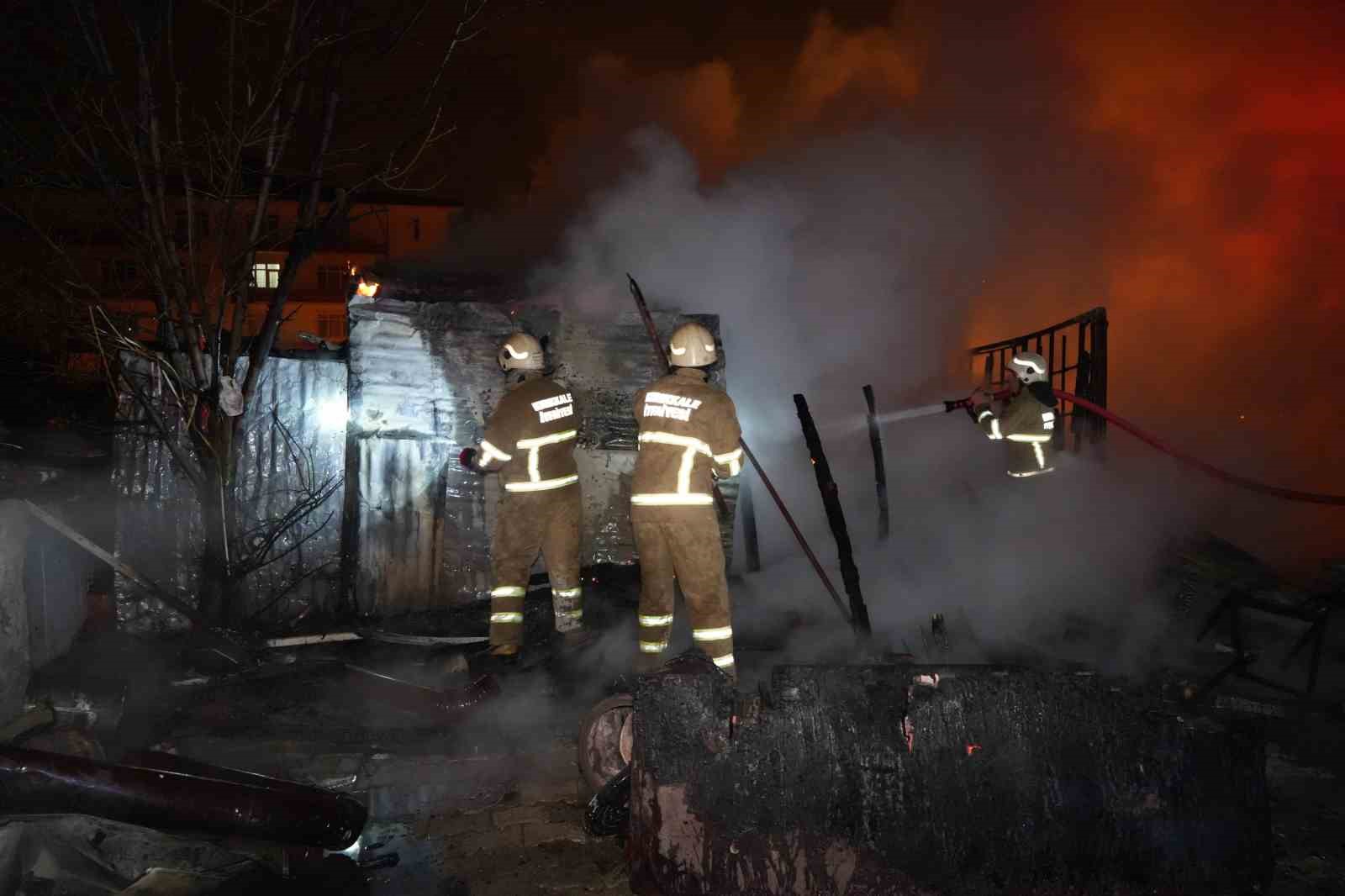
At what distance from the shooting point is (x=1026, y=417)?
6.44 m

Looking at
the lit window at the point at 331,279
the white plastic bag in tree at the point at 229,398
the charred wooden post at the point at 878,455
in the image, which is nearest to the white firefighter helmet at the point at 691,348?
the charred wooden post at the point at 878,455

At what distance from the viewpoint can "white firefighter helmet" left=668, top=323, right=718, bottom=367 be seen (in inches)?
186

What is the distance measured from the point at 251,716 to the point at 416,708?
38.6 inches

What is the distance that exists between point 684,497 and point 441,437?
126 inches

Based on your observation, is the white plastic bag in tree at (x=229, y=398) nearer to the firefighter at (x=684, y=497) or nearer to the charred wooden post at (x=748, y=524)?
the firefighter at (x=684, y=497)

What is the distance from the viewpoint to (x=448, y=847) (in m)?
3.48

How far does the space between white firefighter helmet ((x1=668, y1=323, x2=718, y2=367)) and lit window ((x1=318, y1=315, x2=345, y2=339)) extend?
34.6 metres

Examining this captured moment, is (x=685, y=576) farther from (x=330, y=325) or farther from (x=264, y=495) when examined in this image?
(x=330, y=325)

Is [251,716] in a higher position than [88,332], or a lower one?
lower

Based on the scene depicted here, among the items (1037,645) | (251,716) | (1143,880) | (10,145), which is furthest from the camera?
(1037,645)

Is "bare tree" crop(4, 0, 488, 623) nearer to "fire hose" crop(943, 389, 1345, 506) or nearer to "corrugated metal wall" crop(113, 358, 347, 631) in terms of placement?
"corrugated metal wall" crop(113, 358, 347, 631)

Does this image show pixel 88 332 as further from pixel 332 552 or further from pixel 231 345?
pixel 332 552

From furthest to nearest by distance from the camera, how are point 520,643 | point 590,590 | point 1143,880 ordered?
point 590,590
point 520,643
point 1143,880

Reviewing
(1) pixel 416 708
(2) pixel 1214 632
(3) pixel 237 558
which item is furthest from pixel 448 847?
(2) pixel 1214 632
